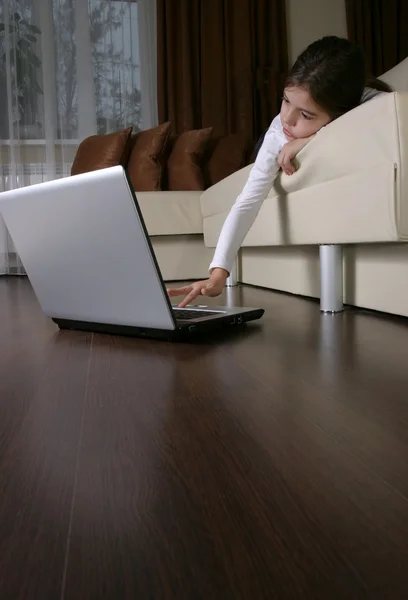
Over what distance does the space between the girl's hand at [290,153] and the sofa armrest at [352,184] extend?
2 centimetres

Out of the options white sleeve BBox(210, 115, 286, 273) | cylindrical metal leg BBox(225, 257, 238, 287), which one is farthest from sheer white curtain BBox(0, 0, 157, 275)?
white sleeve BBox(210, 115, 286, 273)

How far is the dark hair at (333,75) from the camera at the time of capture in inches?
57.7

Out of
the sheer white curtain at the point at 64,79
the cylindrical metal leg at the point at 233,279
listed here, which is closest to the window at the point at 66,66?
the sheer white curtain at the point at 64,79

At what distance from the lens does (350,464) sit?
0.50 meters

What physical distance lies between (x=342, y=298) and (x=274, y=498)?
1.22 m

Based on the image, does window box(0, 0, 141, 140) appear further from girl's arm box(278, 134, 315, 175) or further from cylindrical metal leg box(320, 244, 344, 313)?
cylindrical metal leg box(320, 244, 344, 313)

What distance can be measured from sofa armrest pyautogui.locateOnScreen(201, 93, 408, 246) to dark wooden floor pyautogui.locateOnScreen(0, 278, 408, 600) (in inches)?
14.8

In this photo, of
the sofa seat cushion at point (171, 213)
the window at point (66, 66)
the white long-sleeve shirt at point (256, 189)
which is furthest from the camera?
the window at point (66, 66)

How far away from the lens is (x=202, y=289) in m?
1.30

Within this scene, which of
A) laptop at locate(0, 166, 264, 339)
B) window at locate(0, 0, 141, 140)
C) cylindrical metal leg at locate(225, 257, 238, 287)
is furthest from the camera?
window at locate(0, 0, 141, 140)

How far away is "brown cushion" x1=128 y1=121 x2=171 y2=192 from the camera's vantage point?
3.26 meters

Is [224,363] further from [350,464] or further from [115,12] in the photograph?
[115,12]

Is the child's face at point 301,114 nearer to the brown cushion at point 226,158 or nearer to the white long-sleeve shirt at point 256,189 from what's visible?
the white long-sleeve shirt at point 256,189

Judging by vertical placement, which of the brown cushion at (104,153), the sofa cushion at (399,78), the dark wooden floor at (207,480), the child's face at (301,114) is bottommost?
the dark wooden floor at (207,480)
